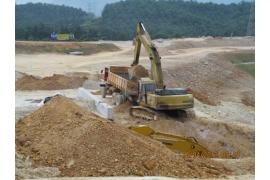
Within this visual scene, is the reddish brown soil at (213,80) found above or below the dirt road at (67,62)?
below

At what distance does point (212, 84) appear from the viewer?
33.2m

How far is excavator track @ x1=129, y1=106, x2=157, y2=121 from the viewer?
650 inches

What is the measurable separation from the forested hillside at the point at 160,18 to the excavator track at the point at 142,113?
49517 millimetres

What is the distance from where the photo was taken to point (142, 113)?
16906 millimetres

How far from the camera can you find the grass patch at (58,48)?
4312 centimetres

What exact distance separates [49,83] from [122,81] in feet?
24.8

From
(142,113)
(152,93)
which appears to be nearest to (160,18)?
(142,113)

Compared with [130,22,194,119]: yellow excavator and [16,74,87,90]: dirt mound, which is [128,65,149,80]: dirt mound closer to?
[130,22,194,119]: yellow excavator

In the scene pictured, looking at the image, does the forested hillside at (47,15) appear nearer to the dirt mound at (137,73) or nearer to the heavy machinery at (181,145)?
the dirt mound at (137,73)

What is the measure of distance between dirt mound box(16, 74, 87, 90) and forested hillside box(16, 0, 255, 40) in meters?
40.0

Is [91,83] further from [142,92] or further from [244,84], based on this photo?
[244,84]

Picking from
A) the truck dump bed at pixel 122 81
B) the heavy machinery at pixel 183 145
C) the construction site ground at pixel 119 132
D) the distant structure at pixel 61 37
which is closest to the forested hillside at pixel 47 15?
the distant structure at pixel 61 37

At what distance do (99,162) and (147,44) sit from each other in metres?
8.05
